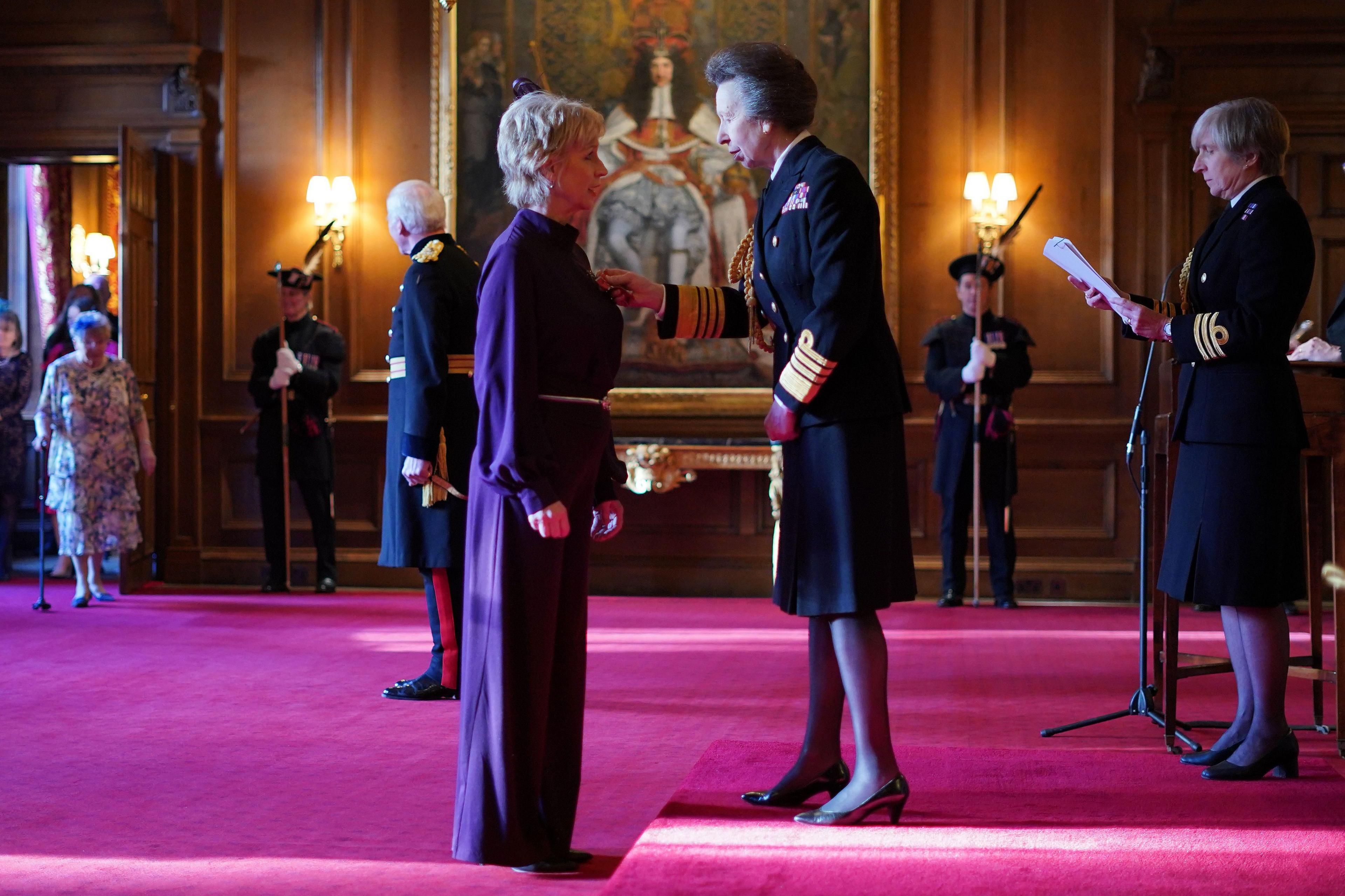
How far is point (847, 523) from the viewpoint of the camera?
2.64 metres

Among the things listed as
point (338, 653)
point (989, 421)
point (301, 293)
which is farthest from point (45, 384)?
point (989, 421)

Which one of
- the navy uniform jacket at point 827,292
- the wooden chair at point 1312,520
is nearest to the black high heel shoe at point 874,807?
the navy uniform jacket at point 827,292

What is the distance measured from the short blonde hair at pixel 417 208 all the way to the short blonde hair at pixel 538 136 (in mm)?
1550

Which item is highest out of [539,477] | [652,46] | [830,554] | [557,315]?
[652,46]

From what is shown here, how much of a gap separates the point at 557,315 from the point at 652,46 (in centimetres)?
533

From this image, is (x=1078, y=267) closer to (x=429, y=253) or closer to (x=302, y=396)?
(x=429, y=253)

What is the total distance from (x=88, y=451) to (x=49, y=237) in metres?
4.99

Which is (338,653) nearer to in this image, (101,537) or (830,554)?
(101,537)

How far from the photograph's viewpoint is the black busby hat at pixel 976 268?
673 cm

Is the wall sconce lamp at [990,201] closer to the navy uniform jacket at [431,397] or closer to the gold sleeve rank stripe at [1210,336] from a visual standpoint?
the navy uniform jacket at [431,397]

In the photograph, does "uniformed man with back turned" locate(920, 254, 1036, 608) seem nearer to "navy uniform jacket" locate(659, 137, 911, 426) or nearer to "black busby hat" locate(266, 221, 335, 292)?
"black busby hat" locate(266, 221, 335, 292)

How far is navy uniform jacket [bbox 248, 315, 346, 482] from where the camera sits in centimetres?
707

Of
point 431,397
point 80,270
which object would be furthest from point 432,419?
point 80,270

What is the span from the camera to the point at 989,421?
22.1 ft
